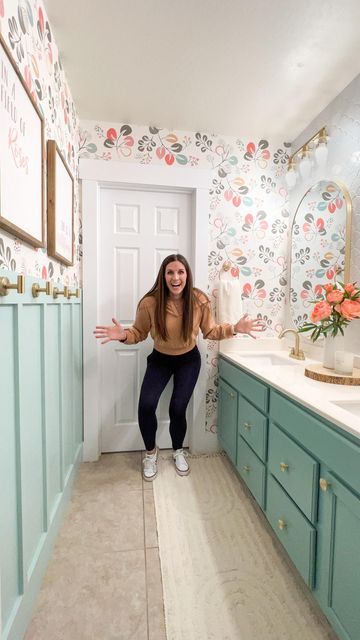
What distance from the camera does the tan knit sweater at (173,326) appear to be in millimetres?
1852

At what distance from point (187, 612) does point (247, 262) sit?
6.28 ft


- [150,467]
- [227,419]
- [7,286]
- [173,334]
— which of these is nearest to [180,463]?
[150,467]

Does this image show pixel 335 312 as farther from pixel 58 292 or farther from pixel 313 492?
pixel 58 292

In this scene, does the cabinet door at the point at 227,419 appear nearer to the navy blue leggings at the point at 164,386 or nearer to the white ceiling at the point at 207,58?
the navy blue leggings at the point at 164,386

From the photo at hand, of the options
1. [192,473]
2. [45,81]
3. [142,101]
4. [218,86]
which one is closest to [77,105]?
[142,101]

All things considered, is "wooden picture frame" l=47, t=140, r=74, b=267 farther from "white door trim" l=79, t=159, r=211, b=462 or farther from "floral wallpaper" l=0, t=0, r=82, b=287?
"white door trim" l=79, t=159, r=211, b=462

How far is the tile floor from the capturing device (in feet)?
3.35

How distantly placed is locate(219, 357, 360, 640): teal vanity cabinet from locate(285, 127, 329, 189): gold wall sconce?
1.38 metres

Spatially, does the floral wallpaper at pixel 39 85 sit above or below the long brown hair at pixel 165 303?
above

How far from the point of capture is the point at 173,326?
186cm

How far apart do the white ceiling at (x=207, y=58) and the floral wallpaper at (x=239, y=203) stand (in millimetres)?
142

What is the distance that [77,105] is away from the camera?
1.78 metres

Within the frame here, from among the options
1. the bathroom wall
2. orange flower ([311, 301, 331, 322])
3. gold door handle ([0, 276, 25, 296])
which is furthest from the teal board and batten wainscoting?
the bathroom wall

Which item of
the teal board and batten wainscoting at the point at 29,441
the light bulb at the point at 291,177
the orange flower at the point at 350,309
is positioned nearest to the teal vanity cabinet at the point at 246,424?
the orange flower at the point at 350,309
